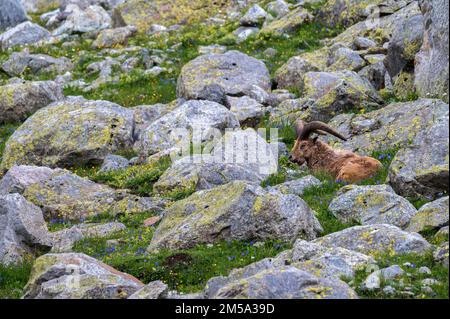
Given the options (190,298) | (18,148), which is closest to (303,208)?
(190,298)

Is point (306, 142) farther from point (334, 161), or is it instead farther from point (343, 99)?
point (343, 99)

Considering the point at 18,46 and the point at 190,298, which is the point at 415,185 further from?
the point at 18,46

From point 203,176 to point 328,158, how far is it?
9.91ft

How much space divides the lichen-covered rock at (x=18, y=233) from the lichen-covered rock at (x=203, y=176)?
463 centimetres

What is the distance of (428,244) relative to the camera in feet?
48.1

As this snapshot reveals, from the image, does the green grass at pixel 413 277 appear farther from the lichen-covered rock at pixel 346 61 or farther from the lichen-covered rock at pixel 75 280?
the lichen-covered rock at pixel 346 61

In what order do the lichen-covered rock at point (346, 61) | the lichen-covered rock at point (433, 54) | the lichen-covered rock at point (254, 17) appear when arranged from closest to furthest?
the lichen-covered rock at point (433, 54) → the lichen-covered rock at point (346, 61) → the lichen-covered rock at point (254, 17)

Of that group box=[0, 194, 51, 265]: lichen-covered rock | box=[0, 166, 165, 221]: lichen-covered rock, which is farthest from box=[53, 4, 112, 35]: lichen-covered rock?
box=[0, 194, 51, 265]: lichen-covered rock

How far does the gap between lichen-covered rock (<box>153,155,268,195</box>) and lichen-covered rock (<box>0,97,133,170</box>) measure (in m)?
4.82

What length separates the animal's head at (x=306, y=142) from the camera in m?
23.1

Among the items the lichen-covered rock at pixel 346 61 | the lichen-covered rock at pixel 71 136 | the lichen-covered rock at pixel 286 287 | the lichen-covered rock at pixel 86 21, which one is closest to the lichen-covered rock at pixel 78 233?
the lichen-covered rock at pixel 71 136

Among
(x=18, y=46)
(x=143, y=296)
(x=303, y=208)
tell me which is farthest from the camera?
(x=18, y=46)

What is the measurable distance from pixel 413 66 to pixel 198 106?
6313 millimetres

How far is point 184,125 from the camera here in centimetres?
2733
